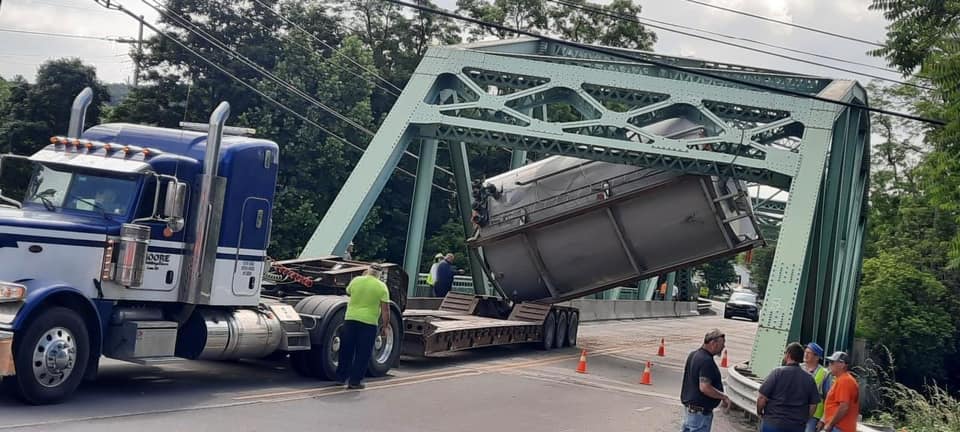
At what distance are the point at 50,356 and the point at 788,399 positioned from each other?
7.09 meters

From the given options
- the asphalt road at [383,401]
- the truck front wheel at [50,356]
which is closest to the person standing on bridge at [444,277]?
the asphalt road at [383,401]

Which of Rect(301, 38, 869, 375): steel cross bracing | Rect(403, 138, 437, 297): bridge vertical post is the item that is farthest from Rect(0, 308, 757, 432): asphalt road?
Rect(403, 138, 437, 297): bridge vertical post

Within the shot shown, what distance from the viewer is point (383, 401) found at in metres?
12.6

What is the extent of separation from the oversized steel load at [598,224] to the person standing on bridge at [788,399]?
11.2 m

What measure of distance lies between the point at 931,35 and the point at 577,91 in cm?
780

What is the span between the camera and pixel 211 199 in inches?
483

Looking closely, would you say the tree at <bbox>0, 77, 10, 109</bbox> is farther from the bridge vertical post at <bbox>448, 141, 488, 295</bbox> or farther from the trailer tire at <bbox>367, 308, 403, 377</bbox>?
the trailer tire at <bbox>367, 308, 403, 377</bbox>

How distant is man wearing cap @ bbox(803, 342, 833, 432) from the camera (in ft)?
31.8

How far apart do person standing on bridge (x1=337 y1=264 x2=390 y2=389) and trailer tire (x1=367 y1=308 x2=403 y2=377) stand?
A: 36.7 inches

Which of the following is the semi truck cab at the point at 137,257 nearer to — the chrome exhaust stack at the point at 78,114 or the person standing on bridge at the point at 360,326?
the chrome exhaust stack at the point at 78,114

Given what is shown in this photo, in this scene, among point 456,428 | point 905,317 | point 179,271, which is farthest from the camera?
point 905,317

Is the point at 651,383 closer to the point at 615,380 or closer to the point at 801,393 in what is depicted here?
the point at 615,380

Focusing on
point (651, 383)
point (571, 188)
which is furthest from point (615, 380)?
point (571, 188)

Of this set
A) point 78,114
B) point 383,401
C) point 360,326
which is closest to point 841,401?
point 383,401
